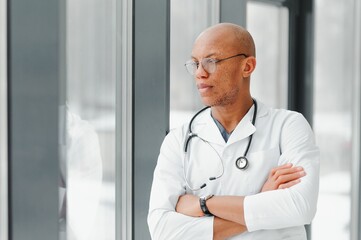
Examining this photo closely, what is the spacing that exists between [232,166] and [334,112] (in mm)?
2031

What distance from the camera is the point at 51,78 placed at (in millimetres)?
1838

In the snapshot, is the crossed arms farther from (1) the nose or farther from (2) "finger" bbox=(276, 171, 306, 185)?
(1) the nose

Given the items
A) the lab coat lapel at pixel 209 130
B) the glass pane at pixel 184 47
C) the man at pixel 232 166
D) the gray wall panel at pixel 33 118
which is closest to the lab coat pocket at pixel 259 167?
the man at pixel 232 166

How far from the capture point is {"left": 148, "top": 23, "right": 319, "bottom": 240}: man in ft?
5.24

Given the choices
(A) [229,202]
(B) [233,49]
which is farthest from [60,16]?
(A) [229,202]

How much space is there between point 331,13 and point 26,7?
235cm

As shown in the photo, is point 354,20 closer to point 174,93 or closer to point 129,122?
point 174,93

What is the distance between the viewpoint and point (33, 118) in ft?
5.81

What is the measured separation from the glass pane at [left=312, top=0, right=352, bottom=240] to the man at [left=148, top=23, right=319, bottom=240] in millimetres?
1887

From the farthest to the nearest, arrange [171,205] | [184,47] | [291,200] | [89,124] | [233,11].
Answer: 1. [233,11]
2. [184,47]
3. [89,124]
4. [171,205]
5. [291,200]

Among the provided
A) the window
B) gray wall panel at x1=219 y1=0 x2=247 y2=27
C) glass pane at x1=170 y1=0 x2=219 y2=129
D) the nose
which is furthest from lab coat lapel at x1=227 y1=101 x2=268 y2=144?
the window

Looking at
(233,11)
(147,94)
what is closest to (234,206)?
(147,94)

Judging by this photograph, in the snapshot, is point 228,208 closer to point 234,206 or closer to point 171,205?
point 234,206

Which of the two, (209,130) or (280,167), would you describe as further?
(209,130)
